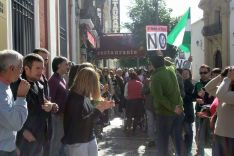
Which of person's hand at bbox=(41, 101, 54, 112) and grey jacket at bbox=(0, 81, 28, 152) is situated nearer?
grey jacket at bbox=(0, 81, 28, 152)

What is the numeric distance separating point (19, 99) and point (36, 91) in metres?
1.31

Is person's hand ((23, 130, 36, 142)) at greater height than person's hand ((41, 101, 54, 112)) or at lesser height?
lesser

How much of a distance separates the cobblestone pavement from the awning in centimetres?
1456

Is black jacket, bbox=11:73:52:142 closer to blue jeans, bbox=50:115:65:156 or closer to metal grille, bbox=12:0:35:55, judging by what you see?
blue jeans, bbox=50:115:65:156

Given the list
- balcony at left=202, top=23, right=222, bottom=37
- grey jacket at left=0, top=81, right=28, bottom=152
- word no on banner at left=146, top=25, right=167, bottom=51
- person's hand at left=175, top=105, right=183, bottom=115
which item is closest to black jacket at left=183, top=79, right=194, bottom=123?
person's hand at left=175, top=105, right=183, bottom=115

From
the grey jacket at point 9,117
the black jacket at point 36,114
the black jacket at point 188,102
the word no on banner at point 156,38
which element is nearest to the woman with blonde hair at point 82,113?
the black jacket at point 36,114

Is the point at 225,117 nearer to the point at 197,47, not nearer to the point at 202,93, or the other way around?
the point at 202,93

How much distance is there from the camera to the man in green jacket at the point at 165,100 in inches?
295

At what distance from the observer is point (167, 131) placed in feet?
25.0

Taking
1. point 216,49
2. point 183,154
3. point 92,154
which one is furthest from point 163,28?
point 216,49

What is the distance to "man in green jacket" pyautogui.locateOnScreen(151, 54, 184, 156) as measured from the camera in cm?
748

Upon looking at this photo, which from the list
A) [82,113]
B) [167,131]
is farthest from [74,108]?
[167,131]

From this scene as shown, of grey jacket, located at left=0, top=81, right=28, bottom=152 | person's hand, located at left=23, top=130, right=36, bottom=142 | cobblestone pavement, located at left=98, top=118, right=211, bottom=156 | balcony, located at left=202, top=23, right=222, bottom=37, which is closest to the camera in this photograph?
grey jacket, located at left=0, top=81, right=28, bottom=152

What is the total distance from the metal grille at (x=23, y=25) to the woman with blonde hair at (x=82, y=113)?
3.21 meters
